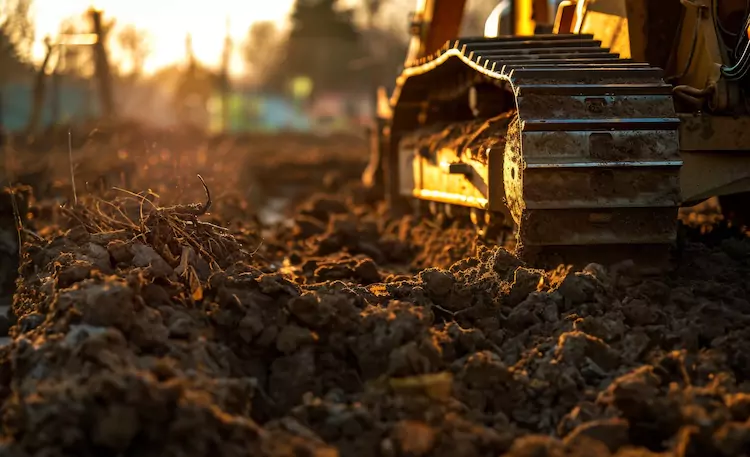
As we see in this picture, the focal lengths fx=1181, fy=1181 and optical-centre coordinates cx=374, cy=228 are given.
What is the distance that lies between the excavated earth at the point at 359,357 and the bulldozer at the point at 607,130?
0.27 metres

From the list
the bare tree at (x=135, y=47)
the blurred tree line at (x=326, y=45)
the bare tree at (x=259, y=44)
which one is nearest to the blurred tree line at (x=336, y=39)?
the blurred tree line at (x=326, y=45)

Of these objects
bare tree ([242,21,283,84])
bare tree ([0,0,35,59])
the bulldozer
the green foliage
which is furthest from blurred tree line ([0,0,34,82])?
bare tree ([242,21,283,84])

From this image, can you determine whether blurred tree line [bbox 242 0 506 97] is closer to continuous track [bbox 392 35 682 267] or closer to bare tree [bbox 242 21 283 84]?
bare tree [bbox 242 21 283 84]

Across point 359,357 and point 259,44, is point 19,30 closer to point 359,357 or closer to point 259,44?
point 359,357

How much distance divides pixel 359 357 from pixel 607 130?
227cm

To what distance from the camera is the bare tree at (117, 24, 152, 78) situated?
250ft

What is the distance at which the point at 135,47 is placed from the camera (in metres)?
78.1

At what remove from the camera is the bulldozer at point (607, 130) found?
20.9ft

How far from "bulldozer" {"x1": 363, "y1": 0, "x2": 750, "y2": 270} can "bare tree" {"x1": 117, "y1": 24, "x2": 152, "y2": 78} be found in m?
69.6

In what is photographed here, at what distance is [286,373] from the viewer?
489 centimetres

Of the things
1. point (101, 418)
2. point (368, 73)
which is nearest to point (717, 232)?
point (101, 418)

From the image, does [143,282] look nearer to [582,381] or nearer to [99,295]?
[99,295]

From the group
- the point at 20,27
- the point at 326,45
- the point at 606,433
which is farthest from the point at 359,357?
the point at 326,45

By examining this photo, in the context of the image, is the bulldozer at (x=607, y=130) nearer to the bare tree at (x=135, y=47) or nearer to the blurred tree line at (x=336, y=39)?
the blurred tree line at (x=336, y=39)
